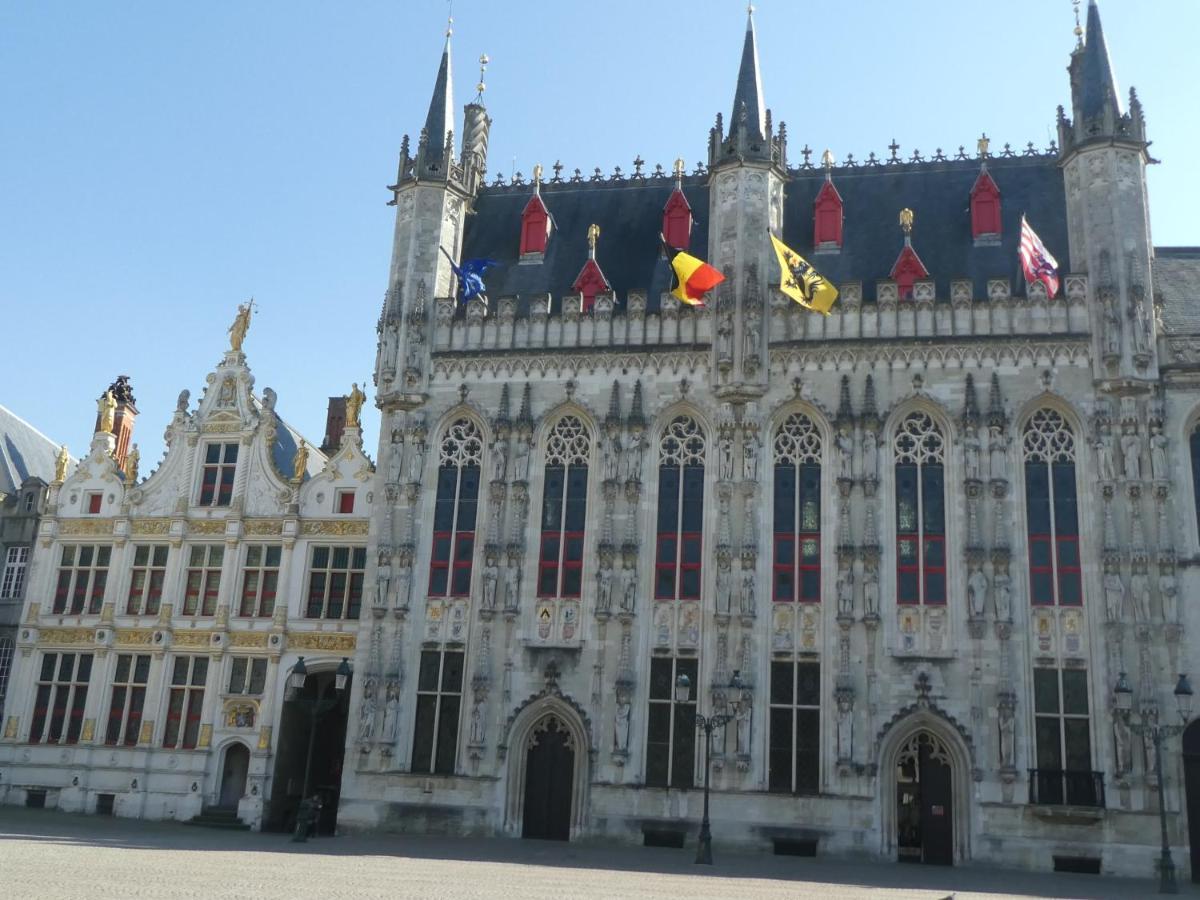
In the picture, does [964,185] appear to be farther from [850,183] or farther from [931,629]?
[931,629]

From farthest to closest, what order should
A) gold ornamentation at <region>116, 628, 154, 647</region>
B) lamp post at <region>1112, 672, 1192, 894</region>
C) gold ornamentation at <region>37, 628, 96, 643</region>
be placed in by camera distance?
1. gold ornamentation at <region>37, 628, 96, 643</region>
2. gold ornamentation at <region>116, 628, 154, 647</region>
3. lamp post at <region>1112, 672, 1192, 894</region>

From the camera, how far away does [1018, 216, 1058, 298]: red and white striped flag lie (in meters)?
34.1

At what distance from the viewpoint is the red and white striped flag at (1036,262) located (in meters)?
34.1

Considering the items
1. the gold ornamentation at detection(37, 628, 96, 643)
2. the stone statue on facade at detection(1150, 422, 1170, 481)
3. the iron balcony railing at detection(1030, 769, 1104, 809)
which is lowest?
the iron balcony railing at detection(1030, 769, 1104, 809)

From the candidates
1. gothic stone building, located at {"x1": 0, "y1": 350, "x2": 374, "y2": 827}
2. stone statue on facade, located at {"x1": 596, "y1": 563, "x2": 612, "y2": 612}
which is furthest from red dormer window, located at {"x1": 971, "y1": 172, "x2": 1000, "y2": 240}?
gothic stone building, located at {"x1": 0, "y1": 350, "x2": 374, "y2": 827}

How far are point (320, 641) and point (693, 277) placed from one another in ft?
55.5

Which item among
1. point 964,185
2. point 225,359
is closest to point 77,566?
point 225,359

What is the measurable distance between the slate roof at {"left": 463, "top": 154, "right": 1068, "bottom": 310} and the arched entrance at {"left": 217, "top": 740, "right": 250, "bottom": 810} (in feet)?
57.7

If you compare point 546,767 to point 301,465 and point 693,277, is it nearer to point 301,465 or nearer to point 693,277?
point 301,465

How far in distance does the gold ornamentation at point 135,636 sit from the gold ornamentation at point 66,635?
0.96 metres

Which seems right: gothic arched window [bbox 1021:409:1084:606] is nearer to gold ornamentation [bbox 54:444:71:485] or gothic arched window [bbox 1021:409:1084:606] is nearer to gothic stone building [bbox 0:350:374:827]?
gothic stone building [bbox 0:350:374:827]

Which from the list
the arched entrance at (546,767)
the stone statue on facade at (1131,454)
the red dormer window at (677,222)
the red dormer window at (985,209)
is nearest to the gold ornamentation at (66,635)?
the arched entrance at (546,767)

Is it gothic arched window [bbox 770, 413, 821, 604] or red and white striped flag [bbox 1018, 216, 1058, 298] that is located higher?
red and white striped flag [bbox 1018, 216, 1058, 298]

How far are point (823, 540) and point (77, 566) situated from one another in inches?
1024
